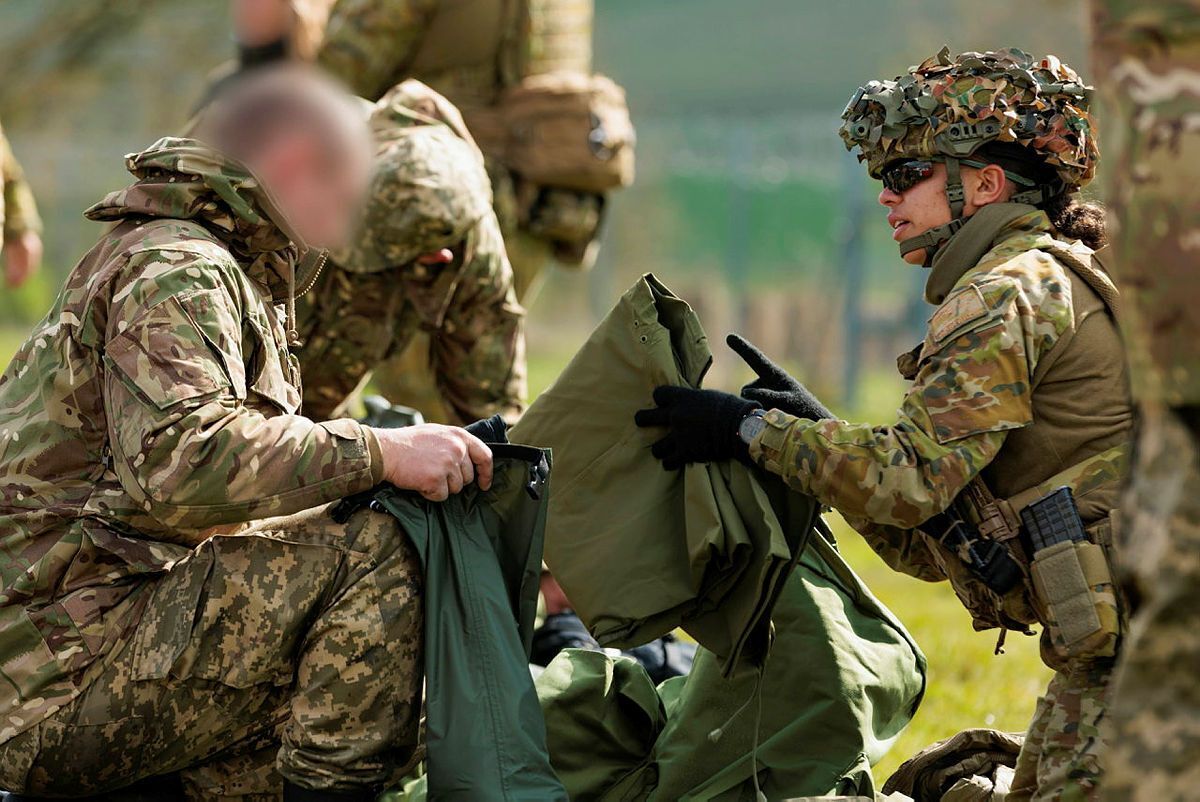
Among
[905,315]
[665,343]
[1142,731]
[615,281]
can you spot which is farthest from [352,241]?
[615,281]

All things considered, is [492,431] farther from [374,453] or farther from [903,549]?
[903,549]

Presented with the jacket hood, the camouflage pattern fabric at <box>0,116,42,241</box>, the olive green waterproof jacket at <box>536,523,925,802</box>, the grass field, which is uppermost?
the jacket hood

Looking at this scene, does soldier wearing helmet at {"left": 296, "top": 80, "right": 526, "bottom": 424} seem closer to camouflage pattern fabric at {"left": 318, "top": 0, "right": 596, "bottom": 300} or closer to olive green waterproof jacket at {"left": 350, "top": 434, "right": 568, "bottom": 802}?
camouflage pattern fabric at {"left": 318, "top": 0, "right": 596, "bottom": 300}

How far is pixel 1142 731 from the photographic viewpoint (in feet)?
8.43

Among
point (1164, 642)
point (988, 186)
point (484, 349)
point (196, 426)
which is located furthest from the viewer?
point (484, 349)

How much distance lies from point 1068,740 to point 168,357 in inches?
82.5

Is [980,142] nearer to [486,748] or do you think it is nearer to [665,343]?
[665,343]

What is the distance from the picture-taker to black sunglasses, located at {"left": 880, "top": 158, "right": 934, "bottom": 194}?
162 inches

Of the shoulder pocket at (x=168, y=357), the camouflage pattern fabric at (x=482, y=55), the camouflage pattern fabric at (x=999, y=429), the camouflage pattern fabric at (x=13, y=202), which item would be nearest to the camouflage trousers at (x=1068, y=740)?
the camouflage pattern fabric at (x=999, y=429)

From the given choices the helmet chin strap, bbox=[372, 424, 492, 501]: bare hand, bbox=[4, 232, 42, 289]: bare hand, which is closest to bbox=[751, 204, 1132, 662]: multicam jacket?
the helmet chin strap

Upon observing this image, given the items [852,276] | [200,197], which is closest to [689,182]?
[852,276]

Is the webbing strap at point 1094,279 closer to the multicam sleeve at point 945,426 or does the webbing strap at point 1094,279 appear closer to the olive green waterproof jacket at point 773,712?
the multicam sleeve at point 945,426

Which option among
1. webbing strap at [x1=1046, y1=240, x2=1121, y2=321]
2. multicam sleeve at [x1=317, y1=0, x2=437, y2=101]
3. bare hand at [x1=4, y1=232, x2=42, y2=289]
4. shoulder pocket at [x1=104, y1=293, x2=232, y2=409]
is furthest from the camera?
bare hand at [x1=4, y1=232, x2=42, y2=289]

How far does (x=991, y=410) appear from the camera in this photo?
3754 millimetres
